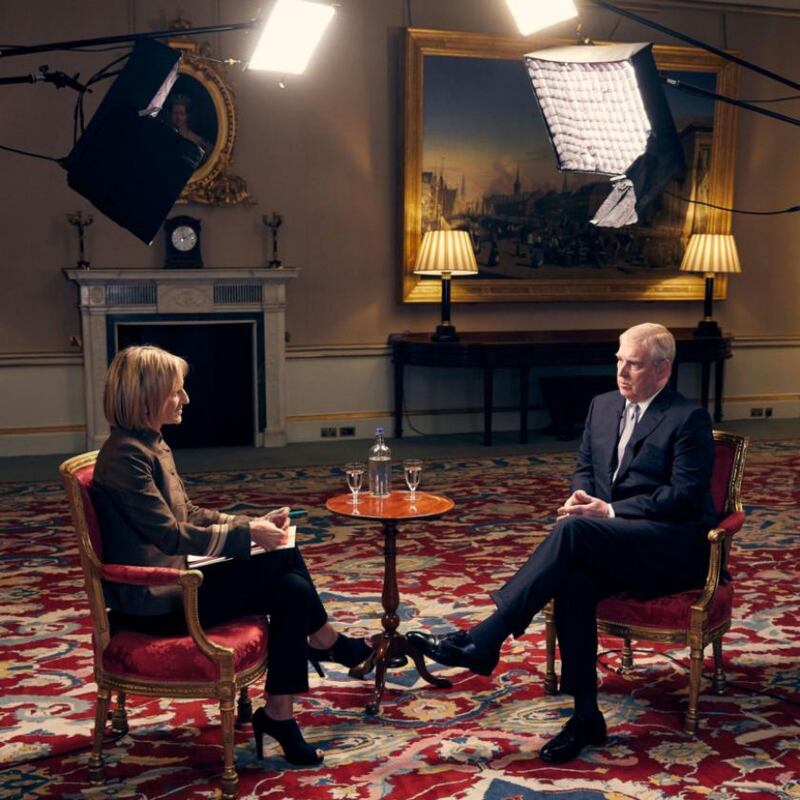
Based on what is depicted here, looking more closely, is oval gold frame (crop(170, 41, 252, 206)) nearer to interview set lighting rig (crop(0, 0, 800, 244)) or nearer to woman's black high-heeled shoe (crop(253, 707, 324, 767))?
interview set lighting rig (crop(0, 0, 800, 244))

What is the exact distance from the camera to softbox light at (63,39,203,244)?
3.70 metres

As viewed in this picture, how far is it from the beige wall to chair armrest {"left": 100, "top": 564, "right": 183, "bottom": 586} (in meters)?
5.68

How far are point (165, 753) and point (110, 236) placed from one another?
5.84 meters

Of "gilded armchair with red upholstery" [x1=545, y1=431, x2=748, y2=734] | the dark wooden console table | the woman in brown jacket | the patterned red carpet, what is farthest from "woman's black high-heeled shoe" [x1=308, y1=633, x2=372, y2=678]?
the dark wooden console table

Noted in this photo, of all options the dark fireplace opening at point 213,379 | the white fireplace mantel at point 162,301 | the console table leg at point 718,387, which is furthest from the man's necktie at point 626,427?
the console table leg at point 718,387

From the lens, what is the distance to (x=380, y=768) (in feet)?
9.29

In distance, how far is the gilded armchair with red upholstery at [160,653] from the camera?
2656 mm

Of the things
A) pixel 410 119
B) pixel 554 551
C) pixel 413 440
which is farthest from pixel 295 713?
pixel 410 119

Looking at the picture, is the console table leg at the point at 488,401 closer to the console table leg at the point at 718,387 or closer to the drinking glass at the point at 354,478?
the console table leg at the point at 718,387

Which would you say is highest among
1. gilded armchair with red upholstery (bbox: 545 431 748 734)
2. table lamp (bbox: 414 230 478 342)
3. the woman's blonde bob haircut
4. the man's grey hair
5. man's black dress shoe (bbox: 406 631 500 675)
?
table lamp (bbox: 414 230 478 342)

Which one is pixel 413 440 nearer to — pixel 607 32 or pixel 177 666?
pixel 607 32

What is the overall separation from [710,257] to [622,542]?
6534 mm

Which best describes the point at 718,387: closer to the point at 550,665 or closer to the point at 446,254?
the point at 446,254

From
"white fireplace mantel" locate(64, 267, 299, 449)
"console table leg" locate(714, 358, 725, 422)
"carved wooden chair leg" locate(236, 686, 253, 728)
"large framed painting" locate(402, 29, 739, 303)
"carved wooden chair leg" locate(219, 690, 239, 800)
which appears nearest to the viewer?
"carved wooden chair leg" locate(219, 690, 239, 800)
